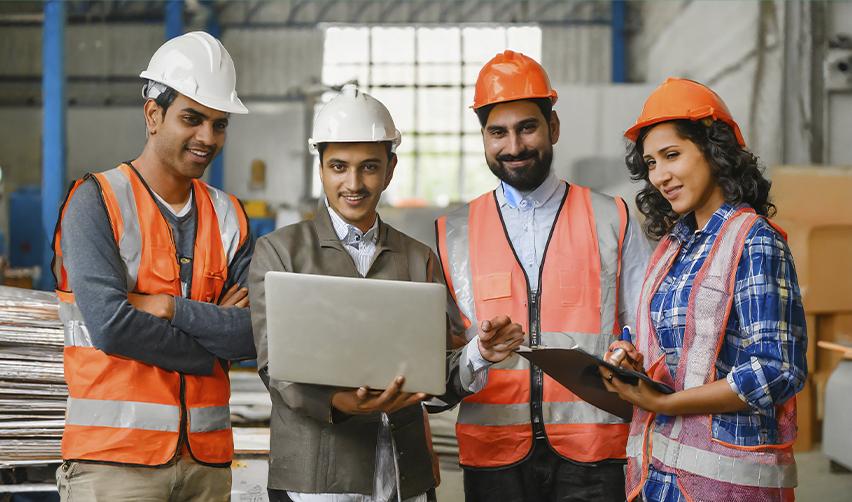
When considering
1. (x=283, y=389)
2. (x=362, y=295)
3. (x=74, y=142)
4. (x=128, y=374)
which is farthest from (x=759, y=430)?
(x=74, y=142)

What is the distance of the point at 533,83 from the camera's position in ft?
9.04

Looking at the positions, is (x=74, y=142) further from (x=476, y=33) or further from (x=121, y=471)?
(x=121, y=471)

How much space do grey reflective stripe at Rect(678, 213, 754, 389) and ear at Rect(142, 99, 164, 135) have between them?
1.54 meters

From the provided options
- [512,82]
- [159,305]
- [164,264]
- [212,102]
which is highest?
[512,82]

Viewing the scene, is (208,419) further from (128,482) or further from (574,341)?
(574,341)

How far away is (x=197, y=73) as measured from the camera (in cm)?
245

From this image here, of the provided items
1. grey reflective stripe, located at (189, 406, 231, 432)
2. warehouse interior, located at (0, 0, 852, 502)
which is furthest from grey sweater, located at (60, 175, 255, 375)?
warehouse interior, located at (0, 0, 852, 502)

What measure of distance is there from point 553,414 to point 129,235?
4.38 feet

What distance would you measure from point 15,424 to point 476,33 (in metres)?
13.0

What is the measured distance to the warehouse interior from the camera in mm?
5545

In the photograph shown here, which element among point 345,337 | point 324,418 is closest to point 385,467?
point 324,418

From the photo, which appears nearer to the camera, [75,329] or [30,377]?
[75,329]

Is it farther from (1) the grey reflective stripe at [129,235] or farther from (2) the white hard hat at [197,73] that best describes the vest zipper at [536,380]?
(1) the grey reflective stripe at [129,235]

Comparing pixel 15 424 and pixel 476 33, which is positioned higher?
pixel 476 33
